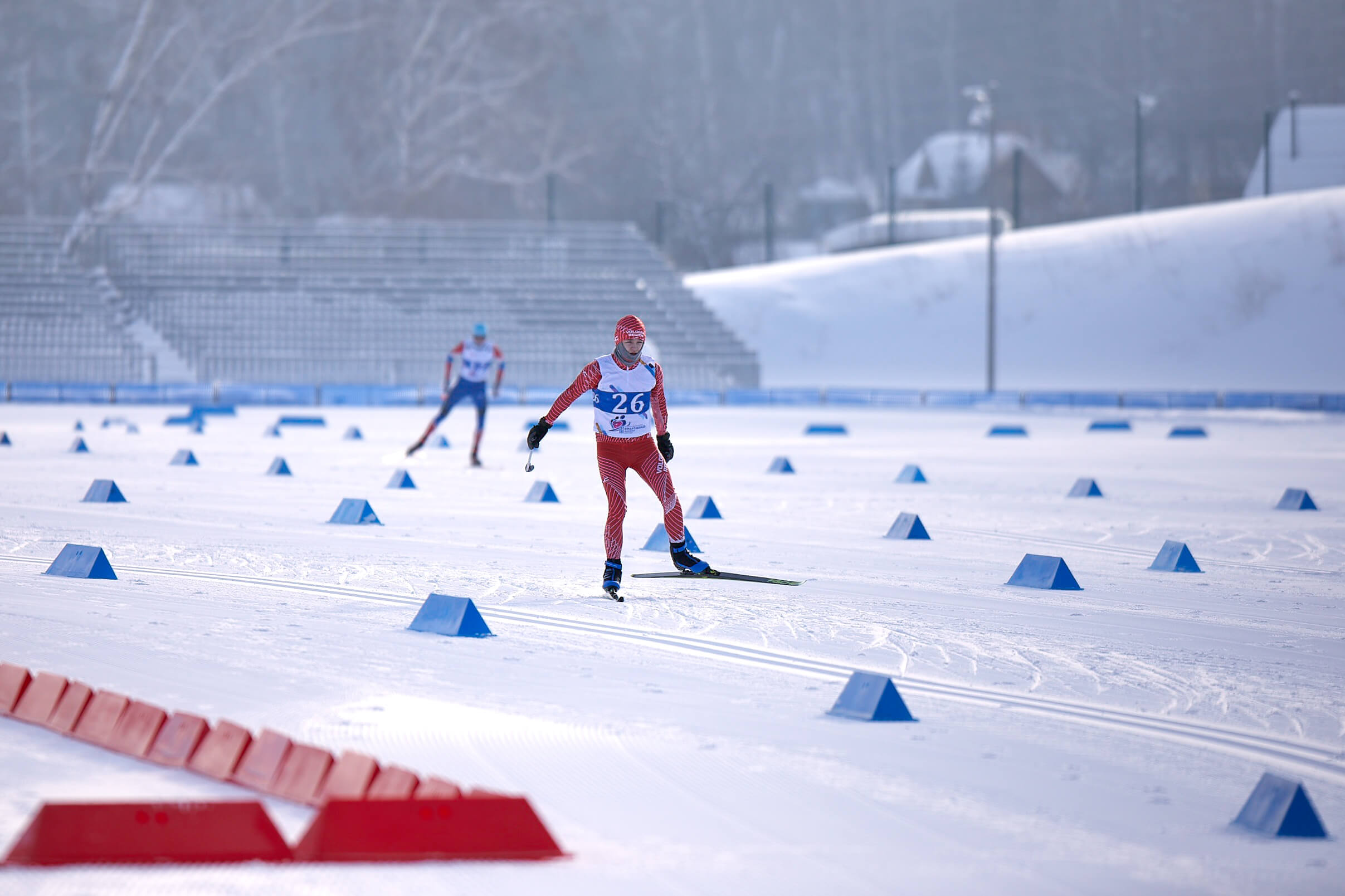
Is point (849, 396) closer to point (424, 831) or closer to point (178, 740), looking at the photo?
point (178, 740)

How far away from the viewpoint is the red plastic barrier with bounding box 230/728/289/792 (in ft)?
16.9

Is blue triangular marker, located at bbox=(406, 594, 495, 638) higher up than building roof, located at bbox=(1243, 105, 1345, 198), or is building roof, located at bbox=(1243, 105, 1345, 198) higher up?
building roof, located at bbox=(1243, 105, 1345, 198)

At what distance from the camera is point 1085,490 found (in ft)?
54.3


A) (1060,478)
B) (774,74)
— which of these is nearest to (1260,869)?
(1060,478)

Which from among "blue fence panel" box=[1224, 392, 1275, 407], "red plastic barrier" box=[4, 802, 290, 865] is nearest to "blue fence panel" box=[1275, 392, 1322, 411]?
"blue fence panel" box=[1224, 392, 1275, 407]

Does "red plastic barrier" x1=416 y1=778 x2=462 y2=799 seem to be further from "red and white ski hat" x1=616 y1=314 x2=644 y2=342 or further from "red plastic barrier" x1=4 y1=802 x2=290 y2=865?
"red and white ski hat" x1=616 y1=314 x2=644 y2=342

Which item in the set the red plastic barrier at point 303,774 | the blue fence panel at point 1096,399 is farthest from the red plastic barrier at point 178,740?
the blue fence panel at point 1096,399

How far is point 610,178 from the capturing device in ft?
262

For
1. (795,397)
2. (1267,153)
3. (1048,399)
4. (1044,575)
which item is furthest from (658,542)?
(1267,153)

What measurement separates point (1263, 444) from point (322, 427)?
52.3 feet

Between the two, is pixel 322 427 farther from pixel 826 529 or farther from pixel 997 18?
pixel 997 18

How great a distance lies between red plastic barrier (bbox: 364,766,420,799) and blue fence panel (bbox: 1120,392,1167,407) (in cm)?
3403

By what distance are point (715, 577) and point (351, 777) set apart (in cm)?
558

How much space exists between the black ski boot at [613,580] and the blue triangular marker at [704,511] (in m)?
4.66
